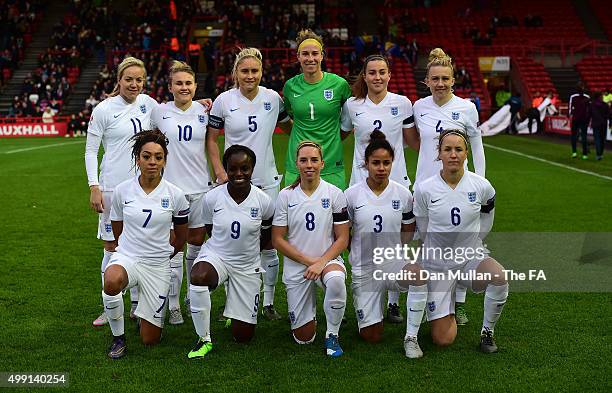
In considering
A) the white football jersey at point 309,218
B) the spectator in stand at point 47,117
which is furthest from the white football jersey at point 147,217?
the spectator in stand at point 47,117

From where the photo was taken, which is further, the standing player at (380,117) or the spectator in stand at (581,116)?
the spectator in stand at (581,116)

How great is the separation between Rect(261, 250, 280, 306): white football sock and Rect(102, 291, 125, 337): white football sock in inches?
55.6

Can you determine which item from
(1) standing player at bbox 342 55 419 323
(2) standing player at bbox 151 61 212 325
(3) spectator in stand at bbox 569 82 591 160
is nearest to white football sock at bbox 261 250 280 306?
(2) standing player at bbox 151 61 212 325

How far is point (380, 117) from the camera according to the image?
603 centimetres

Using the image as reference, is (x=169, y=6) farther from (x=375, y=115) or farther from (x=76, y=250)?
(x=375, y=115)

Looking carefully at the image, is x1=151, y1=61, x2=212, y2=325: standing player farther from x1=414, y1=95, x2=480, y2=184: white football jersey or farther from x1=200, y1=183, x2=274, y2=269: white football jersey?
x1=414, y1=95, x2=480, y2=184: white football jersey

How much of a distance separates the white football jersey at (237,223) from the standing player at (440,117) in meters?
1.35

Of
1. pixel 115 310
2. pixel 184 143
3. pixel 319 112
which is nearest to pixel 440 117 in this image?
pixel 319 112

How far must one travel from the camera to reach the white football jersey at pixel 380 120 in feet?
19.8

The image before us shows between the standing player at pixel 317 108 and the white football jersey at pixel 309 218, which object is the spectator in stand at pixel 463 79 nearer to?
the standing player at pixel 317 108

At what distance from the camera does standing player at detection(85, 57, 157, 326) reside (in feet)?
19.5

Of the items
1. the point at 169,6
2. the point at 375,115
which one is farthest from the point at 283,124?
the point at 169,6

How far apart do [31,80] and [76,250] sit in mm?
26297

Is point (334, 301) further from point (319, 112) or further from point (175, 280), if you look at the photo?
point (319, 112)
